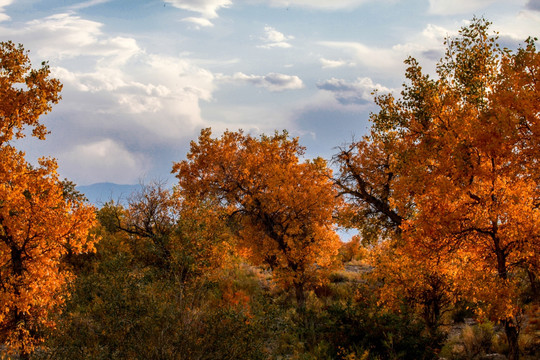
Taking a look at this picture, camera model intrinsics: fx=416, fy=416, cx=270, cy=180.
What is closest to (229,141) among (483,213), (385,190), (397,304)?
(385,190)

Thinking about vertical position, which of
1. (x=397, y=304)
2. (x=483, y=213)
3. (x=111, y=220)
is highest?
(x=111, y=220)

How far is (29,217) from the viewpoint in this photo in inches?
614

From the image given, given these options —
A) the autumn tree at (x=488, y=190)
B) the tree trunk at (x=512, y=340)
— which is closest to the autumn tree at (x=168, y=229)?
the autumn tree at (x=488, y=190)

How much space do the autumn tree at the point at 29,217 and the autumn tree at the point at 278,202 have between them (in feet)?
32.9

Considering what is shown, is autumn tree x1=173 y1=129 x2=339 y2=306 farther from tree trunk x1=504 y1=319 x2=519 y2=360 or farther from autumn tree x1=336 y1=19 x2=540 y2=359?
tree trunk x1=504 y1=319 x2=519 y2=360

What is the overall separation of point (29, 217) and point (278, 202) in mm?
12568

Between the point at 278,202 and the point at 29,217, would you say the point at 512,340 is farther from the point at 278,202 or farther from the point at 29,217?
the point at 29,217

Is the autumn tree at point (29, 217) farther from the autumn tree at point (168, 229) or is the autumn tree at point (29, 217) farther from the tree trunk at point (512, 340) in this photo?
the tree trunk at point (512, 340)

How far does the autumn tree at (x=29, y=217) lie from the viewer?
15219mm

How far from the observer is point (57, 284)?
15.9 m

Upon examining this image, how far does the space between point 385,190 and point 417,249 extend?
10.2m

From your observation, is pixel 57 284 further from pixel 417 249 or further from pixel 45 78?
pixel 417 249

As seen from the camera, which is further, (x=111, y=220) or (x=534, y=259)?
(x=111, y=220)

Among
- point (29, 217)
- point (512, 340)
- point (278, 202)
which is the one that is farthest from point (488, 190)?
point (29, 217)
